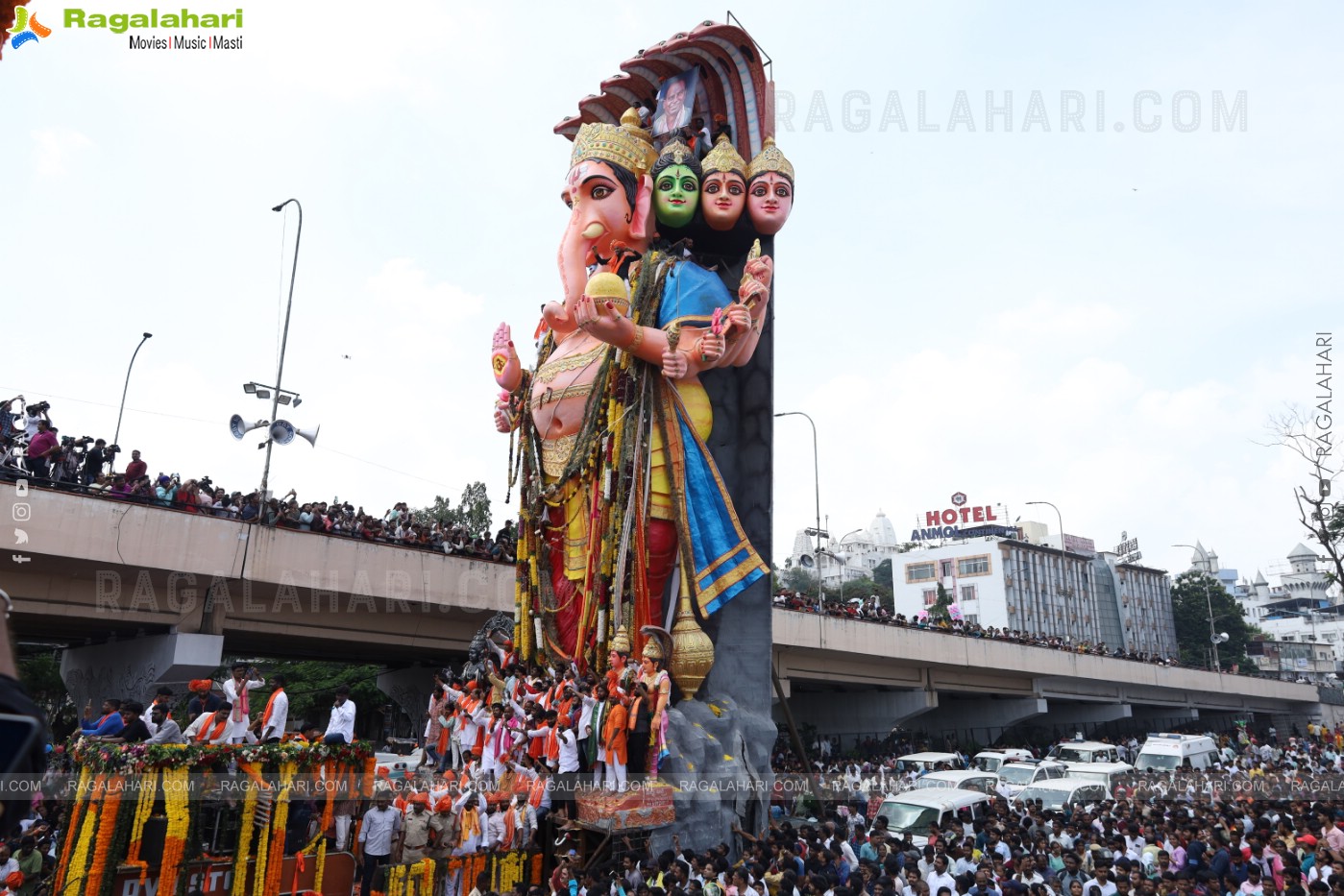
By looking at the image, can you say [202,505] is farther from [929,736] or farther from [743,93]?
[929,736]

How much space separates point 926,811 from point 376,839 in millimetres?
8946

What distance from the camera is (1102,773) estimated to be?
21438mm

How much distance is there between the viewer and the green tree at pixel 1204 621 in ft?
256

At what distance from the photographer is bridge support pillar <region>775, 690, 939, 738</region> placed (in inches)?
1502

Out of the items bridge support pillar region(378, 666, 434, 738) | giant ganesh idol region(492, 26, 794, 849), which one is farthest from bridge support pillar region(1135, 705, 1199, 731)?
giant ganesh idol region(492, 26, 794, 849)

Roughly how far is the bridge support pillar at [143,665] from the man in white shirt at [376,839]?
1088cm

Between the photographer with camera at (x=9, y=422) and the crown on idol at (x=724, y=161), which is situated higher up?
the crown on idol at (x=724, y=161)

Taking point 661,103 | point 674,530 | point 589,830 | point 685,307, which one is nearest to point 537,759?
point 589,830

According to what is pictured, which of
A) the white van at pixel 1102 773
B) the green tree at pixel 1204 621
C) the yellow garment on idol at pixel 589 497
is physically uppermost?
the green tree at pixel 1204 621

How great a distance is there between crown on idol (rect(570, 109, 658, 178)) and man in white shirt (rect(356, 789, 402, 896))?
38.2 feet

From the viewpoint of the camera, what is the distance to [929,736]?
146 ft

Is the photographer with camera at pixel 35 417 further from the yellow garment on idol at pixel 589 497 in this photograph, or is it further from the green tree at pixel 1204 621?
the green tree at pixel 1204 621

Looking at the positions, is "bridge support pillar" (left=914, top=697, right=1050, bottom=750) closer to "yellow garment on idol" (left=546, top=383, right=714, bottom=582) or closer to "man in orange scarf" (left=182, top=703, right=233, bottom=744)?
"yellow garment on idol" (left=546, top=383, right=714, bottom=582)

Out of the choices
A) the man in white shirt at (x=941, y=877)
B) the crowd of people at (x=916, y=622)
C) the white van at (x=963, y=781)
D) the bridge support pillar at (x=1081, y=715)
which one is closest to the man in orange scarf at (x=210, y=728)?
the man in white shirt at (x=941, y=877)
